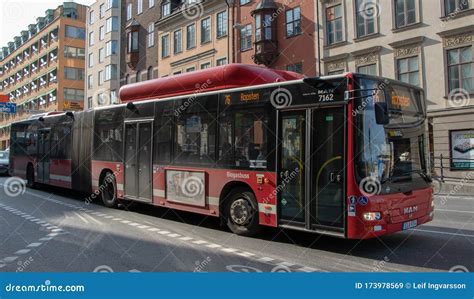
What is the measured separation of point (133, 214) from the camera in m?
11.6

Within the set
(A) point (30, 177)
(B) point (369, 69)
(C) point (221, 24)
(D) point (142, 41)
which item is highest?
(D) point (142, 41)

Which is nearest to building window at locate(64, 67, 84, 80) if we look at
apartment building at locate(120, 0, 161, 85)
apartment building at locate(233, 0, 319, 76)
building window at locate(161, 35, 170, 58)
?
apartment building at locate(120, 0, 161, 85)

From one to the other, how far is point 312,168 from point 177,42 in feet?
117

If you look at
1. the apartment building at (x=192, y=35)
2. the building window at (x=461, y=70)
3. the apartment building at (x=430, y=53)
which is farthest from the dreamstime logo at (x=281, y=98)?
the apartment building at (x=192, y=35)

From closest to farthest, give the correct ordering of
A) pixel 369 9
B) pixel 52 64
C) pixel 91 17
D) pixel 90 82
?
pixel 369 9, pixel 90 82, pixel 91 17, pixel 52 64

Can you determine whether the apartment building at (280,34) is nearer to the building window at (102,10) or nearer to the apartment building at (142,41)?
the apartment building at (142,41)

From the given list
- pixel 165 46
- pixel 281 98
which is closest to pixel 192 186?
pixel 281 98

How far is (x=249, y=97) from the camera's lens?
27.5 ft

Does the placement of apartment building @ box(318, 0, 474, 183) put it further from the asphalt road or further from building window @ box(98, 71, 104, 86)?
building window @ box(98, 71, 104, 86)

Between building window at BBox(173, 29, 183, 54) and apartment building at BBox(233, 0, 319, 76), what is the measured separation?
906cm

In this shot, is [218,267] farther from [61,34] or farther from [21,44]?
[21,44]

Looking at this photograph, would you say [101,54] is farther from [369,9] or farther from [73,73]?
[369,9]

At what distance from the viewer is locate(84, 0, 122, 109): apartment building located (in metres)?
53.9

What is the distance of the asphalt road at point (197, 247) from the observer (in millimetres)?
6352
